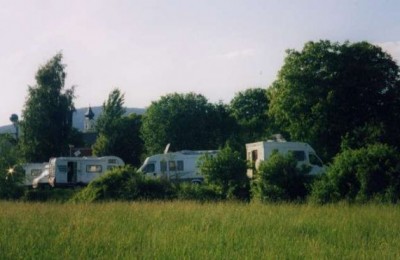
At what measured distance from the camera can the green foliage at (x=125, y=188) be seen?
2200 cm

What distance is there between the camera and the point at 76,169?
38.1 meters

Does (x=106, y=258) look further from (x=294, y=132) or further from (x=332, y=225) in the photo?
(x=294, y=132)

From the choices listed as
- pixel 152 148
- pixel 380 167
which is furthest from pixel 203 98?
pixel 380 167

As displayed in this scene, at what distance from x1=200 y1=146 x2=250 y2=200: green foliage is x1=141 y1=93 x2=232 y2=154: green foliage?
85.1ft

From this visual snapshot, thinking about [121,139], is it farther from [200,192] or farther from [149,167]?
[200,192]

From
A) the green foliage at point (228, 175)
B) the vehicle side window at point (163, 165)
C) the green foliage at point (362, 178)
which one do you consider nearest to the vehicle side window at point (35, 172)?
the vehicle side window at point (163, 165)

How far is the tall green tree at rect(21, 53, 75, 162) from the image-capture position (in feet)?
165

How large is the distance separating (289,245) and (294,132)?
28.8m

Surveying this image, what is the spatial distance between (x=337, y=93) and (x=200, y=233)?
27.2 metres

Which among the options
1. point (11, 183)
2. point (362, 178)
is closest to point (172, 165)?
point (11, 183)

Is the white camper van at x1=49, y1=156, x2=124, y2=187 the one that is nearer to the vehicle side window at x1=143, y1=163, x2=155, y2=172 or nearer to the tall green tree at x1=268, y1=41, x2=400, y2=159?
the vehicle side window at x1=143, y1=163, x2=155, y2=172

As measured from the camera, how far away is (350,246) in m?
9.29

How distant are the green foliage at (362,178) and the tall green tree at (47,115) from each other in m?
36.1

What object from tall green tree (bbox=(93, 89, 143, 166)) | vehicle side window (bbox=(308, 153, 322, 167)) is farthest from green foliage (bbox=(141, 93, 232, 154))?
vehicle side window (bbox=(308, 153, 322, 167))
